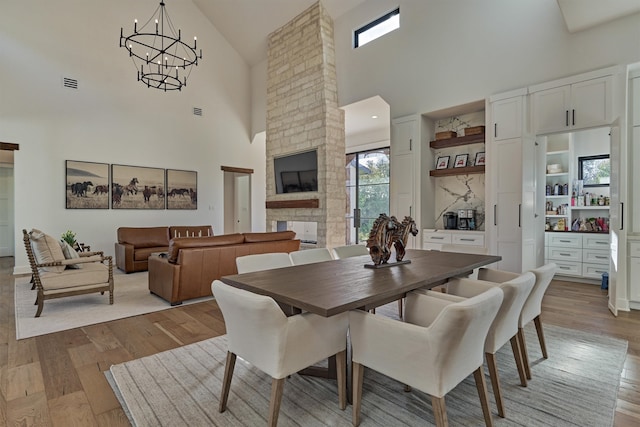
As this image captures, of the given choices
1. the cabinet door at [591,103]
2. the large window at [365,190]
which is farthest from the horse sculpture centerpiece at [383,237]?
the large window at [365,190]

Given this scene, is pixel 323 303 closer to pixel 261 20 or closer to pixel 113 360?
pixel 113 360

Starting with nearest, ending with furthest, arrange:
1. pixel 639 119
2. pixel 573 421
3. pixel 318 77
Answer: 1. pixel 573 421
2. pixel 639 119
3. pixel 318 77

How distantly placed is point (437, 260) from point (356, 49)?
4.66m

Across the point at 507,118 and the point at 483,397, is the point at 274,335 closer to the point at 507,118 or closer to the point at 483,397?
the point at 483,397

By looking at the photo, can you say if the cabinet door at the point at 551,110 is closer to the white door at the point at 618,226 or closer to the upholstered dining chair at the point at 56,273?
the white door at the point at 618,226

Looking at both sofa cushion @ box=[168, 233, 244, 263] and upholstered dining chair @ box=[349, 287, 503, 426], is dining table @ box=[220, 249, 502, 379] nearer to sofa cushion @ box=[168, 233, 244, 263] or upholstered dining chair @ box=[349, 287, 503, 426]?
upholstered dining chair @ box=[349, 287, 503, 426]

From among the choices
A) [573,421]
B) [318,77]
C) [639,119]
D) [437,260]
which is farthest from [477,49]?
[573,421]

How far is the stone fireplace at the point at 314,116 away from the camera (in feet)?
20.5

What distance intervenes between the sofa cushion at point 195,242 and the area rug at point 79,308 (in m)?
0.62

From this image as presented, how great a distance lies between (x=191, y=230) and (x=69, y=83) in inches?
138

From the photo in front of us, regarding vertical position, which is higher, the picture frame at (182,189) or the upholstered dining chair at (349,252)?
the picture frame at (182,189)

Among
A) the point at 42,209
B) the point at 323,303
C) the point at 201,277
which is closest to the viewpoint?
the point at 323,303

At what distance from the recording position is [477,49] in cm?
442

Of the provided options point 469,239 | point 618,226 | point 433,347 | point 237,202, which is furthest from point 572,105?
point 237,202
